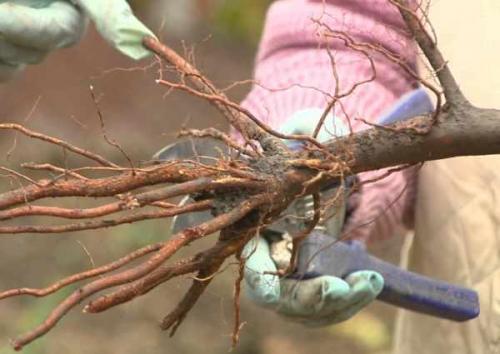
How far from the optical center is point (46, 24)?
3.45ft

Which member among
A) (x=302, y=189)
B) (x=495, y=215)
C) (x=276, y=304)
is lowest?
(x=276, y=304)

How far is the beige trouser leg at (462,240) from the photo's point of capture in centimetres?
114

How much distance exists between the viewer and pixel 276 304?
111 centimetres

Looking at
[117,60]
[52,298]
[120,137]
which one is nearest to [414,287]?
[52,298]

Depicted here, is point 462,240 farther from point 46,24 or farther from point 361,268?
point 46,24

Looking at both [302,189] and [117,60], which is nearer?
[302,189]

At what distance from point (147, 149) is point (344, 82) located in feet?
6.92

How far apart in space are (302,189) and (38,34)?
36cm

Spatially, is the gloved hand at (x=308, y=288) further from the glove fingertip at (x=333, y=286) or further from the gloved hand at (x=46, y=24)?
the gloved hand at (x=46, y=24)

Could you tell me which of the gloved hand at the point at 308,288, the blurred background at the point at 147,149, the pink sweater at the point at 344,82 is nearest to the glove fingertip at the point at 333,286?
the gloved hand at the point at 308,288

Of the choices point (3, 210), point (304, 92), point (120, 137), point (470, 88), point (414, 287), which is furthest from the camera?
point (120, 137)

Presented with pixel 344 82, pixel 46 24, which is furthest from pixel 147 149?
pixel 46 24

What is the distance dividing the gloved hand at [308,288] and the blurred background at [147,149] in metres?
0.20

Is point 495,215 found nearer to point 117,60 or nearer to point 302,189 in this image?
point 302,189
